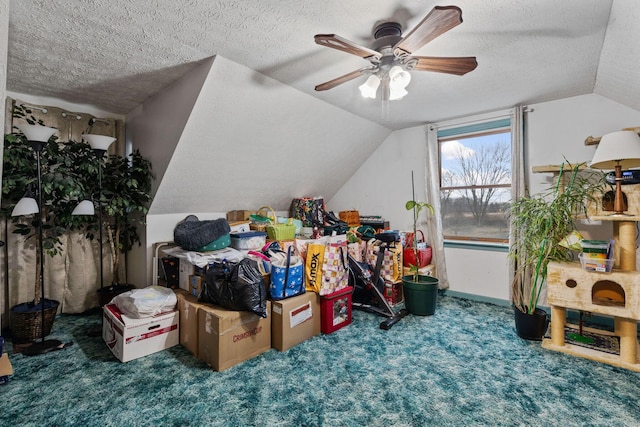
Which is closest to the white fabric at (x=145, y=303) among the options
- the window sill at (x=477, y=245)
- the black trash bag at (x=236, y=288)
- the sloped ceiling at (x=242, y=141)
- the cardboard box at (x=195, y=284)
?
the cardboard box at (x=195, y=284)

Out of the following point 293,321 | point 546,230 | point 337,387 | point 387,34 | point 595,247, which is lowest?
point 337,387

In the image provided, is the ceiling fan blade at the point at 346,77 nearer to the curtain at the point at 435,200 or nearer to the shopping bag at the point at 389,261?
the shopping bag at the point at 389,261

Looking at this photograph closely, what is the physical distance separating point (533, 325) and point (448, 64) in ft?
7.30

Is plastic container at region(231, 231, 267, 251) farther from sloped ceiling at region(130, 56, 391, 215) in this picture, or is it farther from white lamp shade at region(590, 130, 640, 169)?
white lamp shade at region(590, 130, 640, 169)

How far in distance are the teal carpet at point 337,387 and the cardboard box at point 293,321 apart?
0.09 meters

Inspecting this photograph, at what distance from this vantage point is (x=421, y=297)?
310 centimetres

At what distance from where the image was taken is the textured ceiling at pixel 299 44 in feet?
5.53

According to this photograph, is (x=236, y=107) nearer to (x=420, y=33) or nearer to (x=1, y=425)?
(x=420, y=33)

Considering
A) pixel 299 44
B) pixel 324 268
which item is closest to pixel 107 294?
pixel 324 268

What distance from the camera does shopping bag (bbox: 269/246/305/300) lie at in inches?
97.7

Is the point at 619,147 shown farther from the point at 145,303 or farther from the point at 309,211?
the point at 145,303

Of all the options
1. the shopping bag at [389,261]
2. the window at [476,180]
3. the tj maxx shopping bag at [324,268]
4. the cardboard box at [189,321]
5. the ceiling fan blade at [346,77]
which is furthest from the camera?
the window at [476,180]

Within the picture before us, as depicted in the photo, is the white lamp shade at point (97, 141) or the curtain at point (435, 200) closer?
the white lamp shade at point (97, 141)

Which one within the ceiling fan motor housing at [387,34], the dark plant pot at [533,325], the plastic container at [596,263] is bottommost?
the dark plant pot at [533,325]
